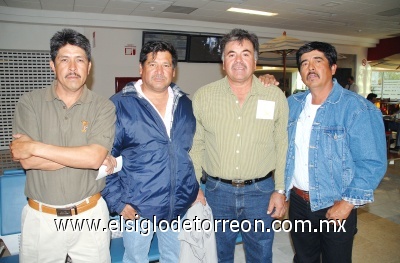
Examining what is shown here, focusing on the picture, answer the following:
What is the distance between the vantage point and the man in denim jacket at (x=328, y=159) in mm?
1664

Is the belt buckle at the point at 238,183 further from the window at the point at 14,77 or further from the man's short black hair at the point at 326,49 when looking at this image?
the window at the point at 14,77

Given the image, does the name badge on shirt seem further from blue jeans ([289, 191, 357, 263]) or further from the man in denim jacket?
blue jeans ([289, 191, 357, 263])

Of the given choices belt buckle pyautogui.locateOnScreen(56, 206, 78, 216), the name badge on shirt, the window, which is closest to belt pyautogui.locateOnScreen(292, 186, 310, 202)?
the name badge on shirt

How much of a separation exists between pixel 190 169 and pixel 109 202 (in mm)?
538

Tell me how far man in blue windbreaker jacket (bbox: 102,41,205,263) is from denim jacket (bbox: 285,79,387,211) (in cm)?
81

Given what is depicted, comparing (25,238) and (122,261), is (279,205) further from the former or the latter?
(25,238)

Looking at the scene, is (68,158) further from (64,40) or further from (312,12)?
(312,12)

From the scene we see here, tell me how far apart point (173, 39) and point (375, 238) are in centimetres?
687

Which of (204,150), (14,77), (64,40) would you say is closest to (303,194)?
(204,150)

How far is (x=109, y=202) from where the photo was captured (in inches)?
68.6

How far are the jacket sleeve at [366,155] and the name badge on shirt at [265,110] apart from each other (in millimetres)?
487

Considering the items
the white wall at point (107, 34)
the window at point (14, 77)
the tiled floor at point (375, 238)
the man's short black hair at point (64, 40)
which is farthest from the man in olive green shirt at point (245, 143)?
the window at point (14, 77)

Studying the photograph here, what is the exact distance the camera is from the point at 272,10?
6934mm

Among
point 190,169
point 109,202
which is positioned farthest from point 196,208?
point 109,202
